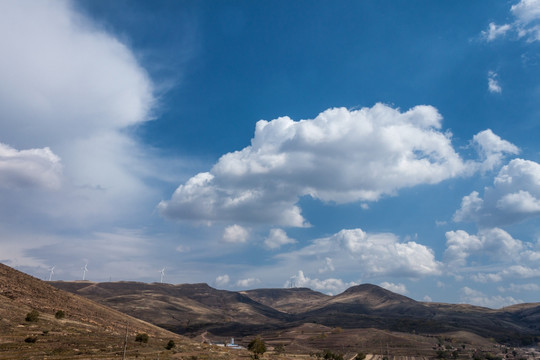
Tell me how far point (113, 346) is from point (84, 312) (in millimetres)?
47307

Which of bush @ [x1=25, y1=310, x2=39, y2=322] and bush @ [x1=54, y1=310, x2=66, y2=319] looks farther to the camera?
bush @ [x1=54, y1=310, x2=66, y2=319]

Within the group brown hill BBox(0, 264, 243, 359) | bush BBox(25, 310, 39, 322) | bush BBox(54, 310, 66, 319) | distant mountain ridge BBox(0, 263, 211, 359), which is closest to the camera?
distant mountain ridge BBox(0, 263, 211, 359)

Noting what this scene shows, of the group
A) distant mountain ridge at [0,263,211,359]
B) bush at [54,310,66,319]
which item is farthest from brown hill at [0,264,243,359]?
bush at [54,310,66,319]

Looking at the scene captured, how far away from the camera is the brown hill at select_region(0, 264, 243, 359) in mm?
71875

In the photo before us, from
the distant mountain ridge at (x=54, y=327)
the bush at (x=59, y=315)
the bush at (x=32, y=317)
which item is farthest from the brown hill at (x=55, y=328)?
the bush at (x=32, y=317)

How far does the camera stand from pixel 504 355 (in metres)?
183

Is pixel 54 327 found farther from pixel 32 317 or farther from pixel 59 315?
pixel 59 315

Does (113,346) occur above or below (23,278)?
below

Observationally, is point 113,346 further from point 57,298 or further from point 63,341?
point 57,298

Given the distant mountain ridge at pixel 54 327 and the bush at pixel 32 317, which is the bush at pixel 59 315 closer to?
the distant mountain ridge at pixel 54 327

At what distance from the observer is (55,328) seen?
90562 millimetres

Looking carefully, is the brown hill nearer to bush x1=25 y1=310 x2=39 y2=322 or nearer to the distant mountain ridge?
the distant mountain ridge

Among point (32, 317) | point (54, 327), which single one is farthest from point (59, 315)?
point (32, 317)

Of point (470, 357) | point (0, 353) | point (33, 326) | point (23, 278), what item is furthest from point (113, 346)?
point (470, 357)
